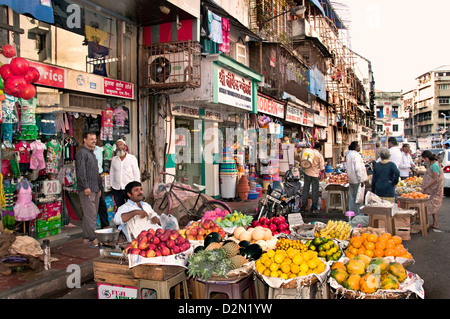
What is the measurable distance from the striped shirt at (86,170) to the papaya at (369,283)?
5146mm

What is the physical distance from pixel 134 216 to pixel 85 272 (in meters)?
1.42

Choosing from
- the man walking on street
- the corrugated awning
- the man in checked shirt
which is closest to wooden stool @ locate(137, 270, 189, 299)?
the man in checked shirt

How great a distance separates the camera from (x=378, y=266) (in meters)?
3.72

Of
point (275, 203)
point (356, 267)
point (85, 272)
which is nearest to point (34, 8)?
point (85, 272)

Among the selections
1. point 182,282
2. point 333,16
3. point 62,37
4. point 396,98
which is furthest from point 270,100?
point 396,98

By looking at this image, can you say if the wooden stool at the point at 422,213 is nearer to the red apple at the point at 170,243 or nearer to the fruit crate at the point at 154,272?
the red apple at the point at 170,243

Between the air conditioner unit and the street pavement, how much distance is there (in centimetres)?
454

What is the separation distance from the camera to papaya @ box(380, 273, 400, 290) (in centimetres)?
348

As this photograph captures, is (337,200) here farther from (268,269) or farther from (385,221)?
(268,269)

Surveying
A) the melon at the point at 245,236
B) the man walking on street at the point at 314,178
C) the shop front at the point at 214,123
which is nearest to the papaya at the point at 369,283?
the melon at the point at 245,236

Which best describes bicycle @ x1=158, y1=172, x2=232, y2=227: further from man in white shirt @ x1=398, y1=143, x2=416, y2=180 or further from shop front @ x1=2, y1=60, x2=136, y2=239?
man in white shirt @ x1=398, y1=143, x2=416, y2=180

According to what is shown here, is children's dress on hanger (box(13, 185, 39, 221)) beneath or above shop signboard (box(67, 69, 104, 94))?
beneath

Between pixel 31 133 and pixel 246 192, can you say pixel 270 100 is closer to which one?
pixel 246 192

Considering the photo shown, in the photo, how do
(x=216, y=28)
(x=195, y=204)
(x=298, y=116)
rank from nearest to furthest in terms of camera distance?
1. (x=195, y=204)
2. (x=216, y=28)
3. (x=298, y=116)
